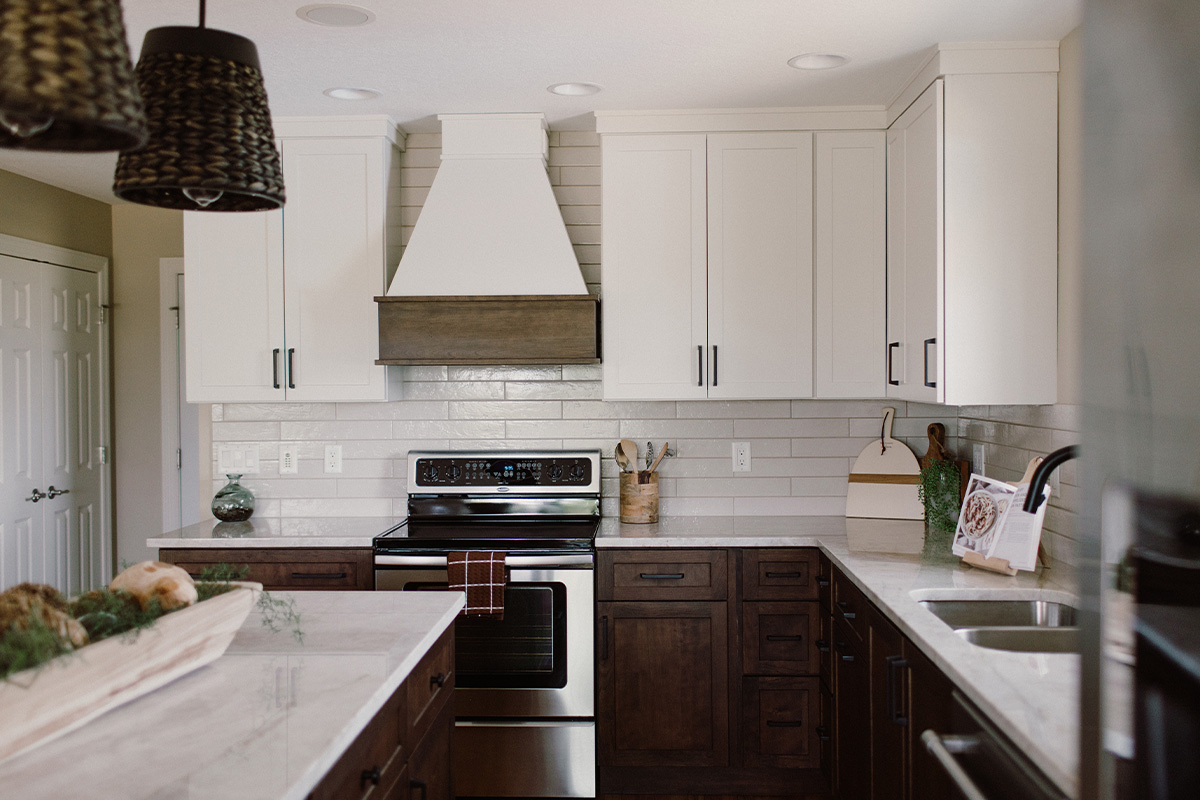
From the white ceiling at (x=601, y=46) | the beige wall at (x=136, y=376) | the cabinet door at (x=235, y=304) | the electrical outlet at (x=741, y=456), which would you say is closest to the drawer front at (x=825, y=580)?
the electrical outlet at (x=741, y=456)

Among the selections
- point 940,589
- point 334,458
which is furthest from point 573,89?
point 940,589

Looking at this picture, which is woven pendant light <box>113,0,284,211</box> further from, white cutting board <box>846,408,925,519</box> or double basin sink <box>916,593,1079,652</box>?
white cutting board <box>846,408,925,519</box>

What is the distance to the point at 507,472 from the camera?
3516 millimetres

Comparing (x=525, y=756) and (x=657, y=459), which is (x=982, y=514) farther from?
(x=525, y=756)

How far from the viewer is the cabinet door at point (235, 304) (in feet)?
11.1

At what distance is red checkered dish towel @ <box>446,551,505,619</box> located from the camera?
2.97 meters

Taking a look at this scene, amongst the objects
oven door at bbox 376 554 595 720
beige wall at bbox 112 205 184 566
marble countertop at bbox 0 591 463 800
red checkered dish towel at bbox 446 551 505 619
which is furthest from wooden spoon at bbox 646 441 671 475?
beige wall at bbox 112 205 184 566

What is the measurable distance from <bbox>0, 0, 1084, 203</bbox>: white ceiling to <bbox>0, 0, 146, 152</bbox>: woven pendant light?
5.03ft

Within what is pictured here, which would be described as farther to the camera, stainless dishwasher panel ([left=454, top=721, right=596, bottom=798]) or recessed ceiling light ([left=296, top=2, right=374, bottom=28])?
stainless dishwasher panel ([left=454, top=721, right=596, bottom=798])

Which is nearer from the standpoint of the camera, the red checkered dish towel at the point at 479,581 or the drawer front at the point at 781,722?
the red checkered dish towel at the point at 479,581

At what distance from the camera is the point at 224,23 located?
8.16 feet

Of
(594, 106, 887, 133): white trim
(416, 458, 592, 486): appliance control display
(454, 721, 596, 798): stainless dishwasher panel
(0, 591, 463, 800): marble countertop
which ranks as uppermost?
(594, 106, 887, 133): white trim

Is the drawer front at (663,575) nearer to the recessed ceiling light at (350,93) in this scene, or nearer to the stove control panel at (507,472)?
the stove control panel at (507,472)

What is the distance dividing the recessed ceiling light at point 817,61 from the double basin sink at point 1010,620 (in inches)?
67.1
